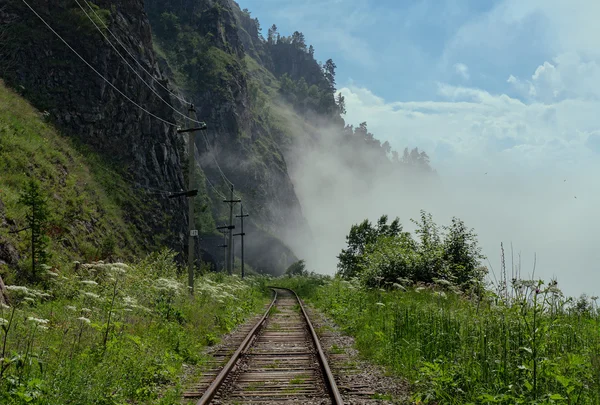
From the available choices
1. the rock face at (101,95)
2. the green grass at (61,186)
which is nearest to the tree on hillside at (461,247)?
the green grass at (61,186)

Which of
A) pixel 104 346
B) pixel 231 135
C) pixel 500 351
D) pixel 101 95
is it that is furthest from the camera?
pixel 231 135

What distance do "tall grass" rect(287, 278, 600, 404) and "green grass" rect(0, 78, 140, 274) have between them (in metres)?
14.0

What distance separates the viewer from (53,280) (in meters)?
14.5

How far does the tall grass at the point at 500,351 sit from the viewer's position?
198 inches

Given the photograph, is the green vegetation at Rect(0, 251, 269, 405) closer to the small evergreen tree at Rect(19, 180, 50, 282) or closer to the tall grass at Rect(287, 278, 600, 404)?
the small evergreen tree at Rect(19, 180, 50, 282)

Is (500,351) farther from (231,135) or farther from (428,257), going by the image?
(231,135)

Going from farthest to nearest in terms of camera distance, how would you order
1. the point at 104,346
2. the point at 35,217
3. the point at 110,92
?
1. the point at 110,92
2. the point at 35,217
3. the point at 104,346

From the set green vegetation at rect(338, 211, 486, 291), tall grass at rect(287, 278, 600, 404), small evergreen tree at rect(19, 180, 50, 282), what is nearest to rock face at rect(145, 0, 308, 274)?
green vegetation at rect(338, 211, 486, 291)

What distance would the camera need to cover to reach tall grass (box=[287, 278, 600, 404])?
5.04 meters

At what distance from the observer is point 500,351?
6352 millimetres

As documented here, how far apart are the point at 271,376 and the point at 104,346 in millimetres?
2853

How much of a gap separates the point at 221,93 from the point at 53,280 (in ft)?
310

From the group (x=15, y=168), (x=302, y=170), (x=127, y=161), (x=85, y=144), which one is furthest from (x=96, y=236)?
(x=302, y=170)

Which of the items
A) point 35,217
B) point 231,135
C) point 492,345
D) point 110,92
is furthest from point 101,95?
point 231,135
